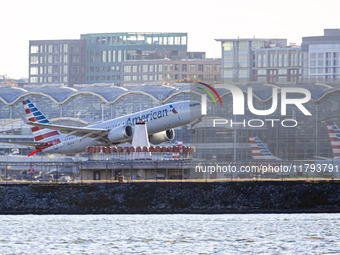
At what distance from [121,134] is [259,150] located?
23241 millimetres

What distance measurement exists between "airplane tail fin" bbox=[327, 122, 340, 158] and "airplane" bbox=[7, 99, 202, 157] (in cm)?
2111

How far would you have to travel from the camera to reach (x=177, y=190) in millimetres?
123000

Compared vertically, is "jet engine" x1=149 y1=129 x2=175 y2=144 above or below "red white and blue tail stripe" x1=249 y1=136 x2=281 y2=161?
above

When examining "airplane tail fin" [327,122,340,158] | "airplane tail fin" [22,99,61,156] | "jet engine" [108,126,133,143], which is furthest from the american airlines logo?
"airplane tail fin" [22,99,61,156]

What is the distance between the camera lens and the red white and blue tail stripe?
156875 mm

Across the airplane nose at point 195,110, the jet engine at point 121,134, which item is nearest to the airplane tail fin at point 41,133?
the jet engine at point 121,134

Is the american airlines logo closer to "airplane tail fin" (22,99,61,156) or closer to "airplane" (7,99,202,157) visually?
"airplane" (7,99,202,157)

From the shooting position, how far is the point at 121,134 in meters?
150

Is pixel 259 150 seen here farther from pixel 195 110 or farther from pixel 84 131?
pixel 84 131

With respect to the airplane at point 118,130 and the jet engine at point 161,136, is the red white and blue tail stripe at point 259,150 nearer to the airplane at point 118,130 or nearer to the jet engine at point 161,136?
the jet engine at point 161,136

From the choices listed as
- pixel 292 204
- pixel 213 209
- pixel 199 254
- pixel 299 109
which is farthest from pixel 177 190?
pixel 299 109

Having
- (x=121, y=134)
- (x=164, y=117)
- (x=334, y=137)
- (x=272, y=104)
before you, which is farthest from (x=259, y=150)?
(x=121, y=134)

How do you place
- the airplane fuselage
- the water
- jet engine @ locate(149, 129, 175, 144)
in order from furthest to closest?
jet engine @ locate(149, 129, 175, 144) < the airplane fuselage < the water

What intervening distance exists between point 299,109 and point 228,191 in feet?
166
